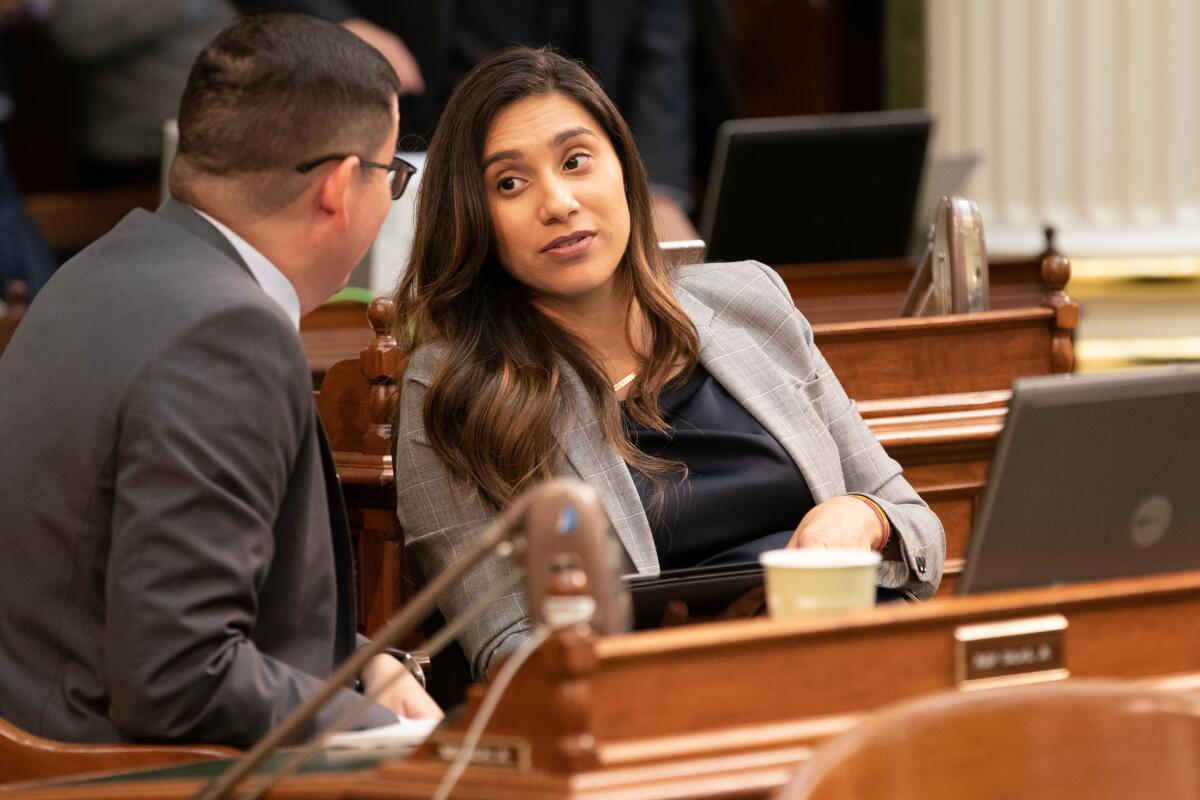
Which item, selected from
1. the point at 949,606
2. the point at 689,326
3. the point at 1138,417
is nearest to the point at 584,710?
the point at 949,606

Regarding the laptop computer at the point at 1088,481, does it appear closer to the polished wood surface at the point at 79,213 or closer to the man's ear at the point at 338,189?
the man's ear at the point at 338,189

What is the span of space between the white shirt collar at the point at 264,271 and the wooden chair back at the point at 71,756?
450 mm

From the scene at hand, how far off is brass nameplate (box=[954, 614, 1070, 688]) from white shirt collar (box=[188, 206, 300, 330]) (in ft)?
2.59

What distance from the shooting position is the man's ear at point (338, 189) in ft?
6.13

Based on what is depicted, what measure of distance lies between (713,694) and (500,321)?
3.60 feet

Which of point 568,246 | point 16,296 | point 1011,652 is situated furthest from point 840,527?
point 16,296

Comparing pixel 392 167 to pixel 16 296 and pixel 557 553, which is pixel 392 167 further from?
pixel 16 296

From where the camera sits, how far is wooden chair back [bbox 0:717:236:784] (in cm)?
168

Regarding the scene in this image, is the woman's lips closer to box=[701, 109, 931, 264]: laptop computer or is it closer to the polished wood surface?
box=[701, 109, 931, 264]: laptop computer

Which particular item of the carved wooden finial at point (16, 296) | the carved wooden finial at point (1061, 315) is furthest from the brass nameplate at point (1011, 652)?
the carved wooden finial at point (16, 296)

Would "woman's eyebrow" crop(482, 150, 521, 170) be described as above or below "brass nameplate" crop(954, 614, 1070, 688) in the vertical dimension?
above

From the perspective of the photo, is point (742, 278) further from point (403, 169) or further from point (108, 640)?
point (108, 640)

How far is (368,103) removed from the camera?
1.89 meters

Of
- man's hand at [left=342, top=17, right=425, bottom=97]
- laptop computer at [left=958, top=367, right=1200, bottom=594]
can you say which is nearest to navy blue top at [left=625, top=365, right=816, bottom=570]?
laptop computer at [left=958, top=367, right=1200, bottom=594]
